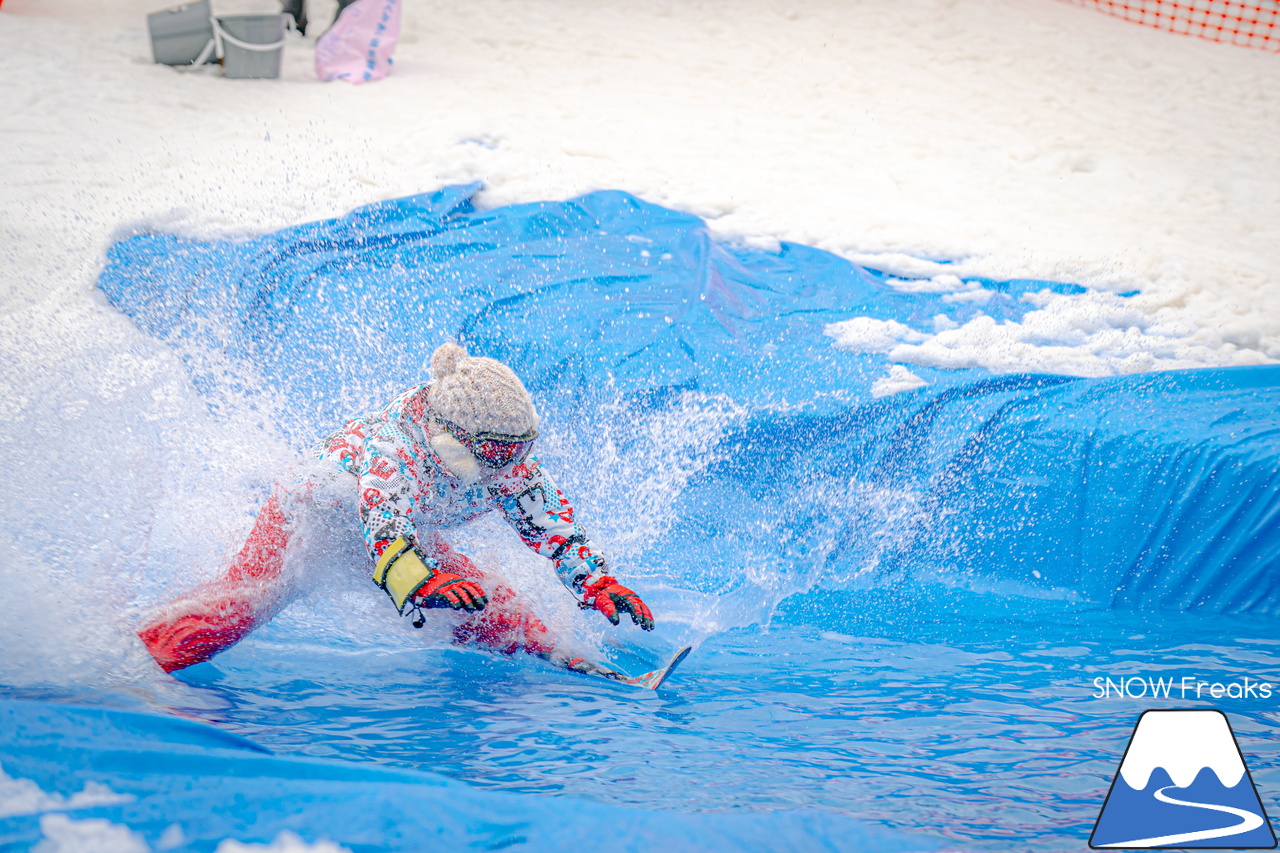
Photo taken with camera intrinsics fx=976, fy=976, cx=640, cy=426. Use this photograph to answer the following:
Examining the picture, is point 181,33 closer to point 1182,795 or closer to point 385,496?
point 385,496

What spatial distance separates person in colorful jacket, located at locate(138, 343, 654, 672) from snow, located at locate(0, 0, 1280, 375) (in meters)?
1.60

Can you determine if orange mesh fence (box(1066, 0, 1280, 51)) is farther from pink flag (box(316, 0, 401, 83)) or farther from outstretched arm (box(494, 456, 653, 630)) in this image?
outstretched arm (box(494, 456, 653, 630))

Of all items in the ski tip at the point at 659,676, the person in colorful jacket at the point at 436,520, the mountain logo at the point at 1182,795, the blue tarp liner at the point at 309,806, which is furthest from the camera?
the ski tip at the point at 659,676

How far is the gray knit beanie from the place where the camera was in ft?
6.51

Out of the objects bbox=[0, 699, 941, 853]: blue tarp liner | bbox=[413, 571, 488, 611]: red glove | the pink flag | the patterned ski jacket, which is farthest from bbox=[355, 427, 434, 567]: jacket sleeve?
the pink flag

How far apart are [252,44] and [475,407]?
15.2 ft

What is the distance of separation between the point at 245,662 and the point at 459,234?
228 cm

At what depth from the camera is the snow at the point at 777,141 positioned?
3975mm

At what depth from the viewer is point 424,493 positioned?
212cm

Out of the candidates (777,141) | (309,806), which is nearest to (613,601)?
(309,806)

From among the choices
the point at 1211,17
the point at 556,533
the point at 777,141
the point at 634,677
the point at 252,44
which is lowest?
the point at 634,677

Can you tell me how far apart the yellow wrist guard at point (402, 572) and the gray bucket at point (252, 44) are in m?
4.72

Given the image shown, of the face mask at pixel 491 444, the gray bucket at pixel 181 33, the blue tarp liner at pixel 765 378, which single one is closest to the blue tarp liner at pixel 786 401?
the blue tarp liner at pixel 765 378

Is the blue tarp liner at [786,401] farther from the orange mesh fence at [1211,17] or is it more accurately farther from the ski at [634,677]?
the orange mesh fence at [1211,17]
